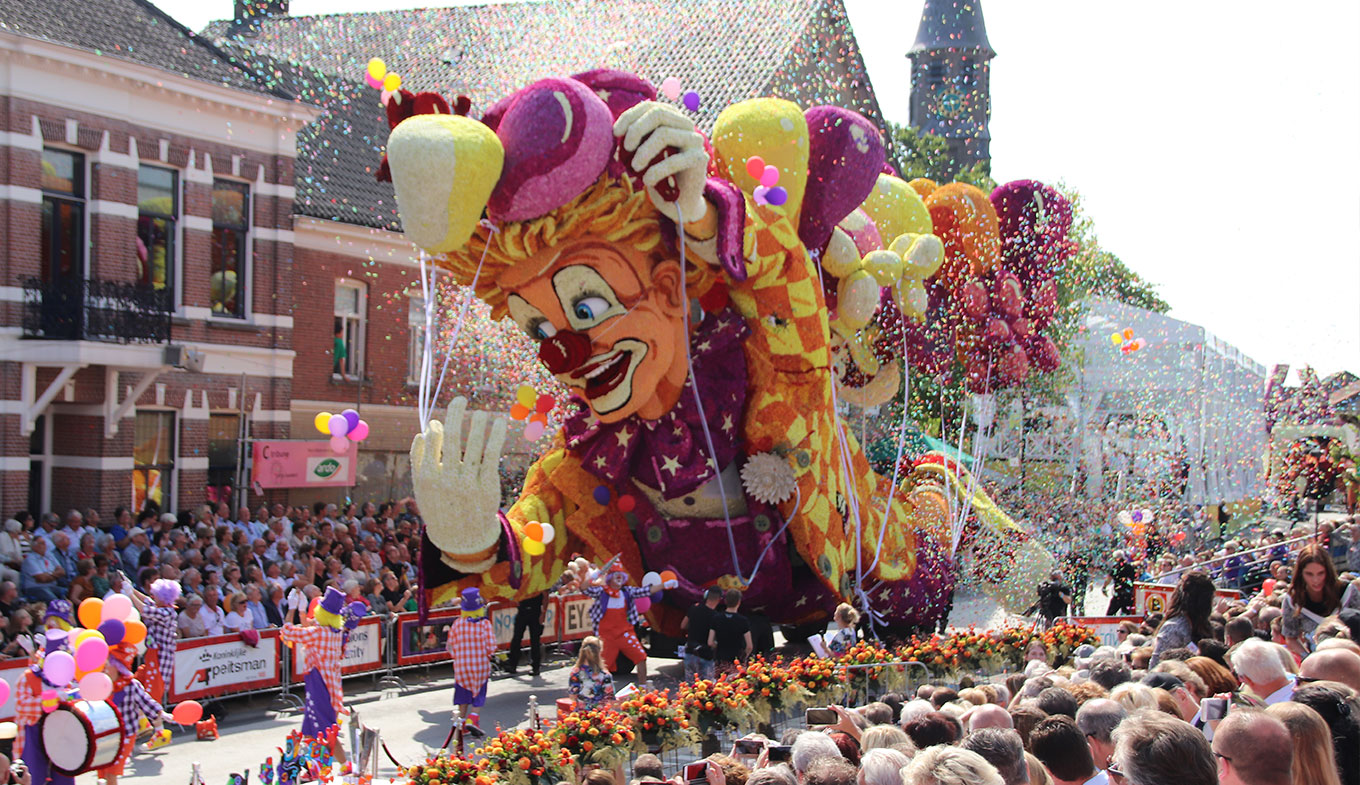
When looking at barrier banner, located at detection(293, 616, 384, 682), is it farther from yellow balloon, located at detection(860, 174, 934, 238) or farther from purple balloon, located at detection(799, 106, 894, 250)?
yellow balloon, located at detection(860, 174, 934, 238)

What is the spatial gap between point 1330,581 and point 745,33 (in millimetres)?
20547

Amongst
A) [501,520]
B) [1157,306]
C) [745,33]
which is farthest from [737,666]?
[1157,306]

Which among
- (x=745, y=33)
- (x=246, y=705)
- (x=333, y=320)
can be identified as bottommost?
(x=246, y=705)

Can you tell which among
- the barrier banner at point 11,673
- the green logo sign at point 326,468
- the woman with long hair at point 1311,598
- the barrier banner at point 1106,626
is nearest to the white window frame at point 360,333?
the green logo sign at point 326,468

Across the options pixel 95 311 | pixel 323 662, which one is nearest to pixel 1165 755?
pixel 323 662

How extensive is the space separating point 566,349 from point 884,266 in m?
3.80

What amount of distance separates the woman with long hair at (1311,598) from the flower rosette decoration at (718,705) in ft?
12.2

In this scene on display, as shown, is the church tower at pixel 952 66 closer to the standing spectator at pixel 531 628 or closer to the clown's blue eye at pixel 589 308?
the standing spectator at pixel 531 628

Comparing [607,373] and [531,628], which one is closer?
[607,373]

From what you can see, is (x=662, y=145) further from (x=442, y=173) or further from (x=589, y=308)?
(x=442, y=173)

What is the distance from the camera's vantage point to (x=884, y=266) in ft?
42.9

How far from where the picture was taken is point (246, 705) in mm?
12000

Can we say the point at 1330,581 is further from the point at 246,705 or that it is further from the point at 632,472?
the point at 246,705

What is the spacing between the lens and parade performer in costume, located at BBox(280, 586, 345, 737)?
32.3 ft
